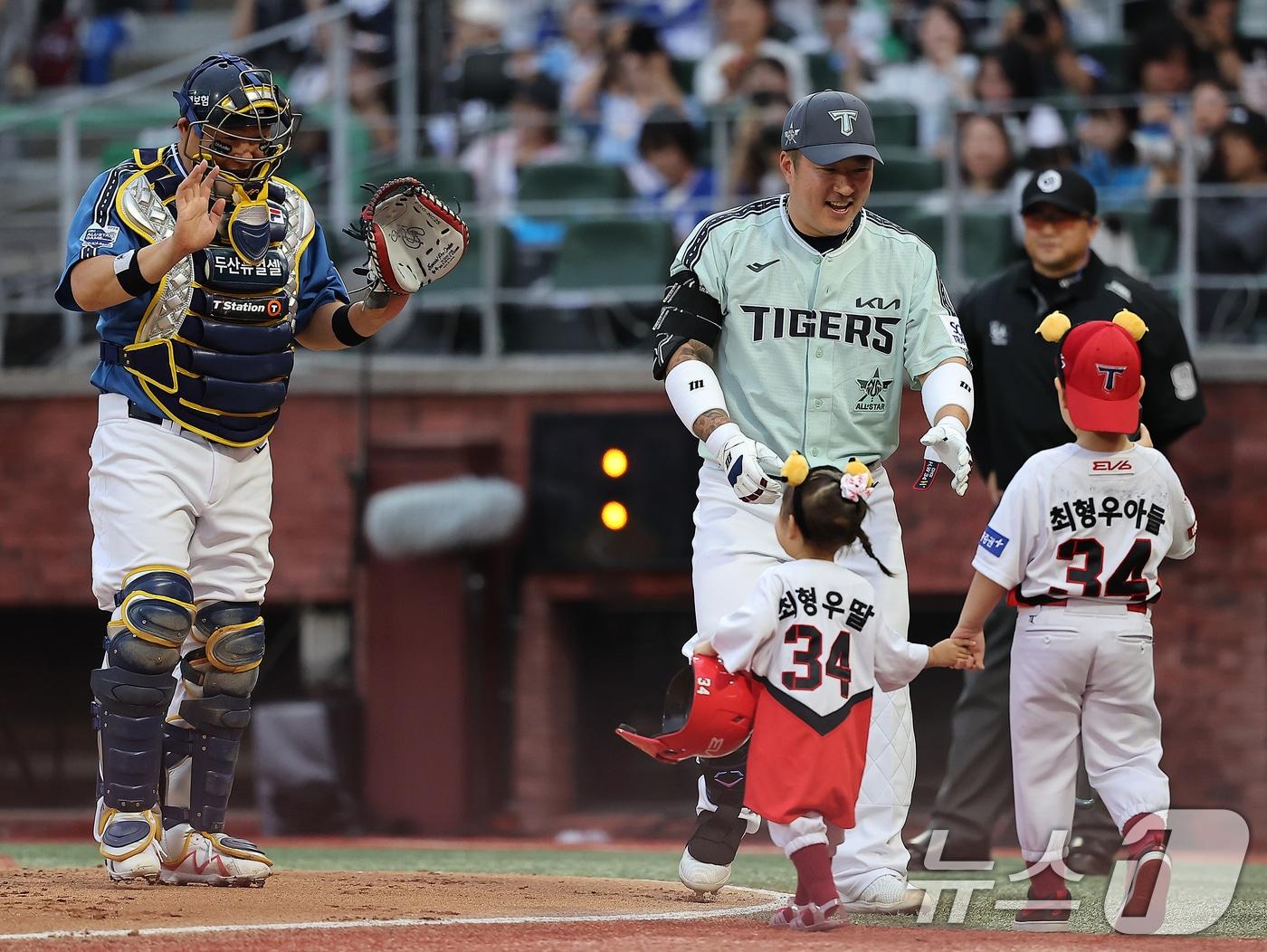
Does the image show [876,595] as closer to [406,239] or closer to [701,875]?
[701,875]

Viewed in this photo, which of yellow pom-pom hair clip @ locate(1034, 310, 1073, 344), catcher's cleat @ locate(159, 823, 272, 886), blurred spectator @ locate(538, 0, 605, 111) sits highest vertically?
blurred spectator @ locate(538, 0, 605, 111)

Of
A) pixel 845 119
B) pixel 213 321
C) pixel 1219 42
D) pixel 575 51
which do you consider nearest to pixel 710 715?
pixel 845 119

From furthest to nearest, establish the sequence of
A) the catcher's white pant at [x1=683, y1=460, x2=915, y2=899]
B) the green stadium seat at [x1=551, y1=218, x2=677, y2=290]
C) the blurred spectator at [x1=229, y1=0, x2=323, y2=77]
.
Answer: the blurred spectator at [x1=229, y1=0, x2=323, y2=77] → the green stadium seat at [x1=551, y1=218, x2=677, y2=290] → the catcher's white pant at [x1=683, y1=460, x2=915, y2=899]

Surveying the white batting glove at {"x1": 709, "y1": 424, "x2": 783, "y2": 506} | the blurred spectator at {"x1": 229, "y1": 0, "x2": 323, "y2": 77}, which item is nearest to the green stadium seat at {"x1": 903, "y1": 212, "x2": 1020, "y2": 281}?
the blurred spectator at {"x1": 229, "y1": 0, "x2": 323, "y2": 77}

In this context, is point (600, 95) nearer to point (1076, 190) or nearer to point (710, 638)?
point (1076, 190)

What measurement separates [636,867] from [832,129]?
325 cm

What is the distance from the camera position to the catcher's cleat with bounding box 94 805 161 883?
5.55 metres

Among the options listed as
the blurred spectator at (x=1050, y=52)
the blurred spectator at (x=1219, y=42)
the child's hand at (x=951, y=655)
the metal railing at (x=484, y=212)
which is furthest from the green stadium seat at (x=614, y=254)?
the child's hand at (x=951, y=655)

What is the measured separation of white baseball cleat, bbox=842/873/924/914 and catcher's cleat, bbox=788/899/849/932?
47 cm

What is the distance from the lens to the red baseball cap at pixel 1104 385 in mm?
5395

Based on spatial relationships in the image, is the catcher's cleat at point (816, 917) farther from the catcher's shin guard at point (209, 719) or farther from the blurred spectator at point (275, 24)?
the blurred spectator at point (275, 24)

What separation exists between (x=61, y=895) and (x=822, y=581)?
7.13 feet

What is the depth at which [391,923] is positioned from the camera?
504 centimetres

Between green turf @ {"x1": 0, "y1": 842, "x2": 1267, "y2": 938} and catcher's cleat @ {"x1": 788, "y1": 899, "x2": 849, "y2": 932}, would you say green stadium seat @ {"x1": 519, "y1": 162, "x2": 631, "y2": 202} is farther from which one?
catcher's cleat @ {"x1": 788, "y1": 899, "x2": 849, "y2": 932}
